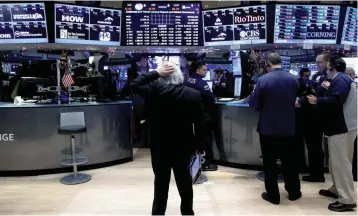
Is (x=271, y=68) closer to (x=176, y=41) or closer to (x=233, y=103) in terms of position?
(x=233, y=103)

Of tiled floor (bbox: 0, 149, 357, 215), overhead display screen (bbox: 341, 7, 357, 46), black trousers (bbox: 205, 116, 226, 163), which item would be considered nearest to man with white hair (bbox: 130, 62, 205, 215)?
tiled floor (bbox: 0, 149, 357, 215)

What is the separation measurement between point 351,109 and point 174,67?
2041 millimetres

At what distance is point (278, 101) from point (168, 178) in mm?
1618

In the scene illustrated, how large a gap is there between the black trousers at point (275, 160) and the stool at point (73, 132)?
7.94ft

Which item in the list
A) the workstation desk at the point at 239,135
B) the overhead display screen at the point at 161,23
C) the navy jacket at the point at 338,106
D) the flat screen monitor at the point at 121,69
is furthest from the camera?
the flat screen monitor at the point at 121,69

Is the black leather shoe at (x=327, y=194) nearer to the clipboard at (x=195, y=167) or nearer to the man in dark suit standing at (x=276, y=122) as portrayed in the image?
the man in dark suit standing at (x=276, y=122)

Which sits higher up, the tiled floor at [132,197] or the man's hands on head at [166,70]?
the man's hands on head at [166,70]

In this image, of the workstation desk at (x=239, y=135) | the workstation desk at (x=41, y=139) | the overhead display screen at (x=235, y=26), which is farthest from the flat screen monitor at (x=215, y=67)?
the workstation desk at (x=41, y=139)

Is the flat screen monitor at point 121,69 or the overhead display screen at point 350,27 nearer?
the overhead display screen at point 350,27

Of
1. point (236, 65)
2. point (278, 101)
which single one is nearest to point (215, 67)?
point (236, 65)

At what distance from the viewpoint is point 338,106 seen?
3.24m

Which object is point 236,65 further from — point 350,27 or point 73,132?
point 73,132

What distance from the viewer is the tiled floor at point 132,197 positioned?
3.36 m

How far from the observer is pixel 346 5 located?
4.95m
